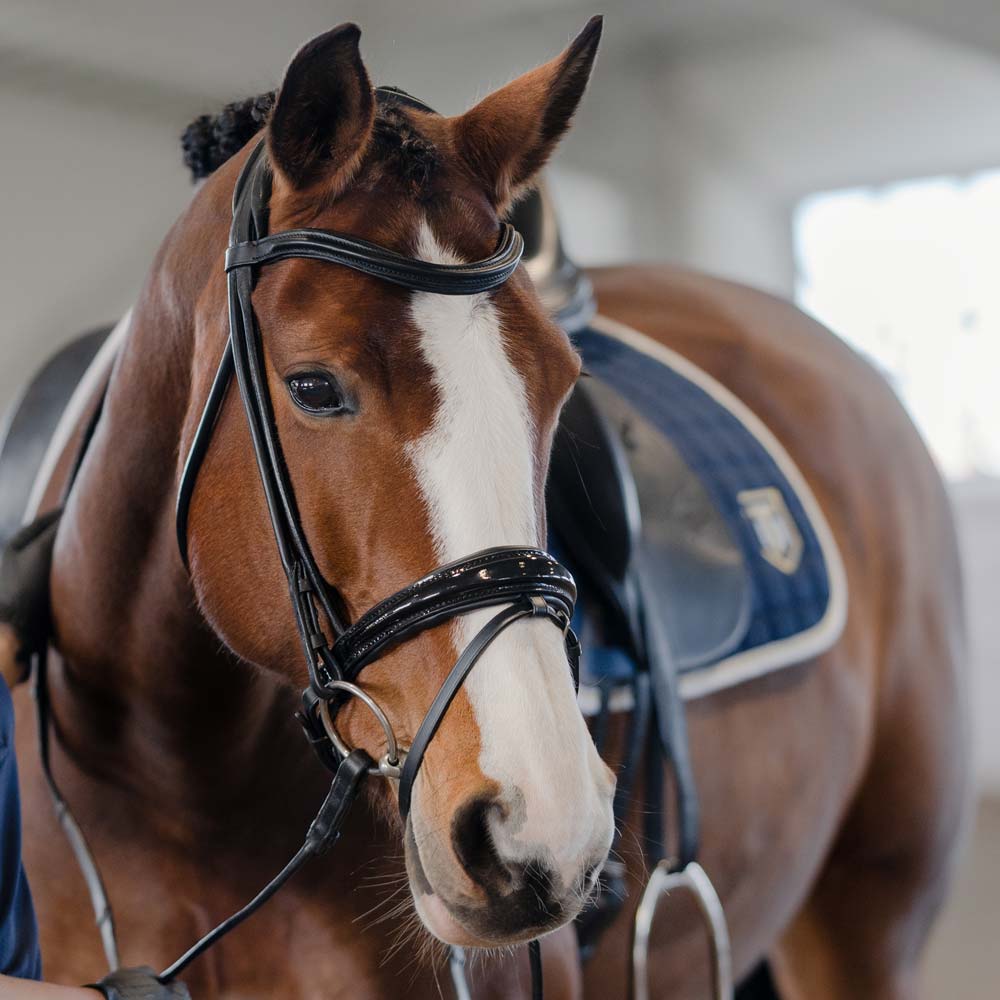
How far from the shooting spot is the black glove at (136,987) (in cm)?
71

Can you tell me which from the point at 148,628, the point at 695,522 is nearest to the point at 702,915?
the point at 695,522

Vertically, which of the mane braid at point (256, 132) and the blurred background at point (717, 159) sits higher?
the blurred background at point (717, 159)

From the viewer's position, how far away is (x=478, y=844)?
2.10 ft

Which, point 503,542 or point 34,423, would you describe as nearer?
point 503,542

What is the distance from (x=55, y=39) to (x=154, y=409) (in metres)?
2.73

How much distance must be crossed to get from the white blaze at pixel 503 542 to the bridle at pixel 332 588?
0.04 feet

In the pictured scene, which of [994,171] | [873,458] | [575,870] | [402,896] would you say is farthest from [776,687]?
[994,171]

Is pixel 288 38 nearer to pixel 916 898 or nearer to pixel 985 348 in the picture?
pixel 916 898

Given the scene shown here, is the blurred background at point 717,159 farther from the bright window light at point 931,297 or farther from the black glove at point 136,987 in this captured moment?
the black glove at point 136,987

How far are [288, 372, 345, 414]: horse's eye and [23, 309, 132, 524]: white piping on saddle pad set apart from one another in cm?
38

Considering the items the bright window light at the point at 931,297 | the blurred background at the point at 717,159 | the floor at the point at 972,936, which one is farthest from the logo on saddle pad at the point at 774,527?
the bright window light at the point at 931,297

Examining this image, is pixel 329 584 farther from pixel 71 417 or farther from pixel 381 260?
pixel 71 417

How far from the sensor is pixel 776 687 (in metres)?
1.42

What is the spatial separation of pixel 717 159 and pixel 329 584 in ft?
15.2
